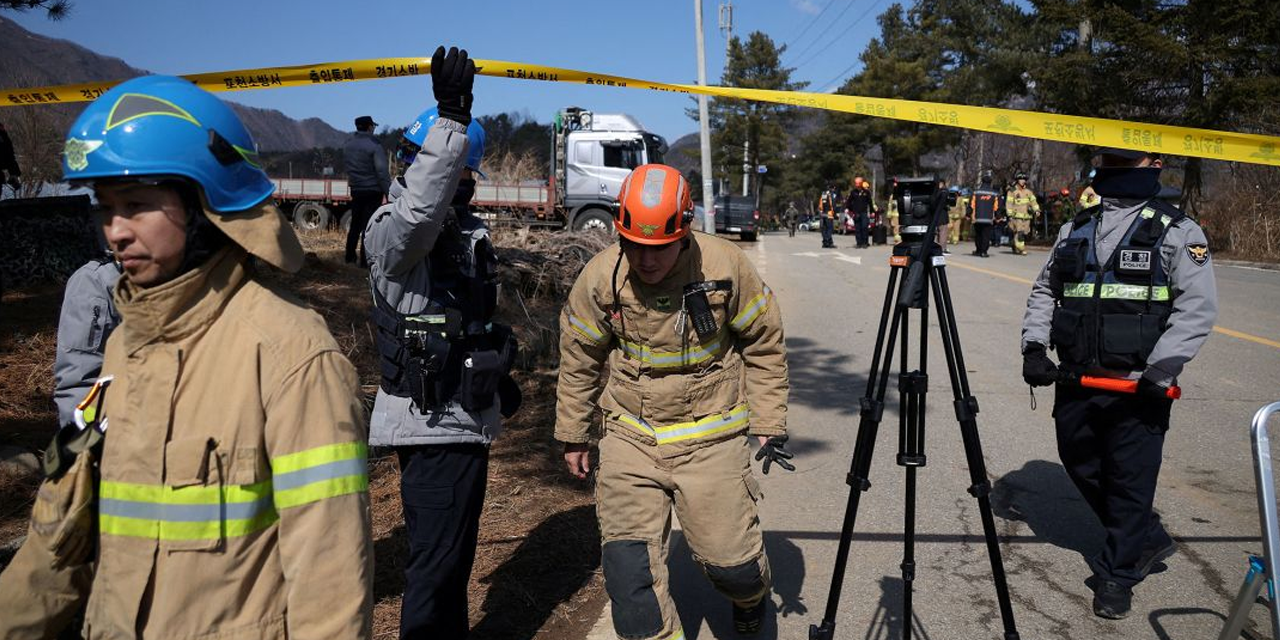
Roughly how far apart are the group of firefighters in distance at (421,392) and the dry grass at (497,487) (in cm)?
67

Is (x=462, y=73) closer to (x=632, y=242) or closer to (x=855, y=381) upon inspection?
(x=632, y=242)

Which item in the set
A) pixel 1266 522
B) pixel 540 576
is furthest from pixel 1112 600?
pixel 540 576

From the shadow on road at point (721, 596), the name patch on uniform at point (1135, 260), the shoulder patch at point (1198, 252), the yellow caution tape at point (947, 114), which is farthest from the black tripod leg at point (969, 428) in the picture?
the shoulder patch at point (1198, 252)

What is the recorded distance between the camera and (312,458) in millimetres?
1707

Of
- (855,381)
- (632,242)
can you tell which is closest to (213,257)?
(632,242)

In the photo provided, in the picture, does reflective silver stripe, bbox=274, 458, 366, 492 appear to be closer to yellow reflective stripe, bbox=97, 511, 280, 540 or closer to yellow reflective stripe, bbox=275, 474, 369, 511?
yellow reflective stripe, bbox=275, 474, 369, 511

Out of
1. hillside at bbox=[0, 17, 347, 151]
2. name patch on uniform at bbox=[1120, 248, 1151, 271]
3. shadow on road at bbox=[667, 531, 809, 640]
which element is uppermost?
hillside at bbox=[0, 17, 347, 151]

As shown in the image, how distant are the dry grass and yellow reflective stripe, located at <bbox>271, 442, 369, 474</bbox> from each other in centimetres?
211

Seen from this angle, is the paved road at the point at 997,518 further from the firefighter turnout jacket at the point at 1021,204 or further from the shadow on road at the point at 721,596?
the firefighter turnout jacket at the point at 1021,204

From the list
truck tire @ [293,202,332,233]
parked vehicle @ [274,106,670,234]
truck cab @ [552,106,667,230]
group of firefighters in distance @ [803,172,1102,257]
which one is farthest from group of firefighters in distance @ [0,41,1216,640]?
truck tire @ [293,202,332,233]

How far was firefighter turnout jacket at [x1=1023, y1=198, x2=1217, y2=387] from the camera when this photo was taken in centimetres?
381

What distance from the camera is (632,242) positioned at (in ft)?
10.3

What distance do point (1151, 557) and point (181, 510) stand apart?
158 inches

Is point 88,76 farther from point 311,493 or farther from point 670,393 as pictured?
point 311,493
